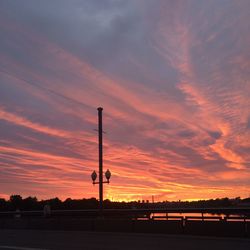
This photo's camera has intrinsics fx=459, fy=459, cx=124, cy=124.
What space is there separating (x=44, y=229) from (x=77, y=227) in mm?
3001

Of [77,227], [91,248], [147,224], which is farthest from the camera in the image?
[77,227]

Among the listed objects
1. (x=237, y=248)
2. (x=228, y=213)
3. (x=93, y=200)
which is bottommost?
(x=237, y=248)

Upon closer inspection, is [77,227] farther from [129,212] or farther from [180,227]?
[180,227]

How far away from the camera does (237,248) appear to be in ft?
53.9

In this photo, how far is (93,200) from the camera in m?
87.1

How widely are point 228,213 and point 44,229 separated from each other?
41.4 feet

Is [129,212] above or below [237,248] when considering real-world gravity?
above

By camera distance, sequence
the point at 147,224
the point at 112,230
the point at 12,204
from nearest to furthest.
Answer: the point at 147,224 < the point at 112,230 < the point at 12,204

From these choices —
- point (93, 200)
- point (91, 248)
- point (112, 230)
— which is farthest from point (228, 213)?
point (93, 200)

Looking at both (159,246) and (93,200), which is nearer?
(159,246)

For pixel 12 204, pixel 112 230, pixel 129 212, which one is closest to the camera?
pixel 112 230

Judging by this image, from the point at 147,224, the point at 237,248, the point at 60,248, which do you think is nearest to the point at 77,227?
the point at 147,224

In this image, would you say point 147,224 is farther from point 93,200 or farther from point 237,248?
point 93,200

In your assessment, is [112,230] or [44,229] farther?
[44,229]
